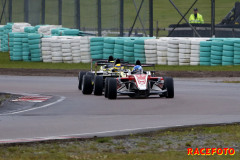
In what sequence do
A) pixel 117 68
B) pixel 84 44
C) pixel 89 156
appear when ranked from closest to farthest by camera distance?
pixel 89 156 → pixel 117 68 → pixel 84 44

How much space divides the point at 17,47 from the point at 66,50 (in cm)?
346

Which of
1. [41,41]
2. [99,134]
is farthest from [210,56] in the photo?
[99,134]

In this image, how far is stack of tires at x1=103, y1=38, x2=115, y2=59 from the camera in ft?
97.9

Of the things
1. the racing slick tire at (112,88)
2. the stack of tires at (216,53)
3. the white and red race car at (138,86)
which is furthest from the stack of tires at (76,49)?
the racing slick tire at (112,88)

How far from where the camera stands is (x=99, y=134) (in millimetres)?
11320

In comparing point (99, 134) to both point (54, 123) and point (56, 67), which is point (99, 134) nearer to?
point (54, 123)

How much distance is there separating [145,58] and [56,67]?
12.9 ft

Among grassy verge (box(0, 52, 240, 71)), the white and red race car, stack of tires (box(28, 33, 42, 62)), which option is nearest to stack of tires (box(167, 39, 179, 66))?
grassy verge (box(0, 52, 240, 71))

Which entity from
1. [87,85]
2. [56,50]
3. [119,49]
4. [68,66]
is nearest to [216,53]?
[119,49]

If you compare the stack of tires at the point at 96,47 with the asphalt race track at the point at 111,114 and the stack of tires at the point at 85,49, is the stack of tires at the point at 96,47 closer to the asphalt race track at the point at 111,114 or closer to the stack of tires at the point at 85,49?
the stack of tires at the point at 85,49

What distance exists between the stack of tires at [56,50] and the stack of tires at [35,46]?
0.91m

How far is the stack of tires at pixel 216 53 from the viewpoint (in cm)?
2681

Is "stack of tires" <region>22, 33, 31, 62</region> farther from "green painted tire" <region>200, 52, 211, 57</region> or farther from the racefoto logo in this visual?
the racefoto logo

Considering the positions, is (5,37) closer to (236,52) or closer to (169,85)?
(236,52)
